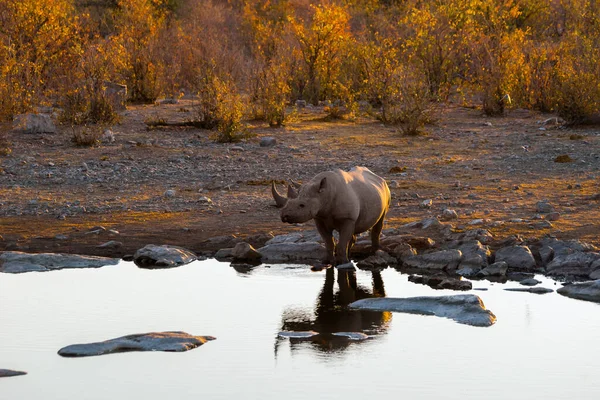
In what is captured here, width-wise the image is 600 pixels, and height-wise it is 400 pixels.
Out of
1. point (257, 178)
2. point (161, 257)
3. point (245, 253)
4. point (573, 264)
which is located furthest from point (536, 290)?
point (257, 178)

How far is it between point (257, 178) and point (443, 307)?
8052mm

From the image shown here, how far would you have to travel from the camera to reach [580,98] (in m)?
23.6

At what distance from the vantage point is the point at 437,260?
13.4m

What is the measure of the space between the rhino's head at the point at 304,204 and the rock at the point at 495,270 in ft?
7.17

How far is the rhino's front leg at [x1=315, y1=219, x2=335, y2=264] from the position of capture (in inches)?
520

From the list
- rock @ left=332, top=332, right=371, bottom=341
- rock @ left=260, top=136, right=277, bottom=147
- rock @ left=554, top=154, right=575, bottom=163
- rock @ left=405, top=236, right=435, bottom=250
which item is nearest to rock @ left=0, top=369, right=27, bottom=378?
rock @ left=332, top=332, right=371, bottom=341

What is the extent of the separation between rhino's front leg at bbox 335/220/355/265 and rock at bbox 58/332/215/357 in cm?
364

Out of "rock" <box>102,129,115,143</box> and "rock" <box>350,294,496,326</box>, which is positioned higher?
"rock" <box>102,129,115,143</box>

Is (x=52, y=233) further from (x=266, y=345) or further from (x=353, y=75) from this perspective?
(x=353, y=75)

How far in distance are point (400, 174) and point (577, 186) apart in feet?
10.1

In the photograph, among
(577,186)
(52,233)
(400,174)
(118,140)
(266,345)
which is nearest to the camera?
(266,345)

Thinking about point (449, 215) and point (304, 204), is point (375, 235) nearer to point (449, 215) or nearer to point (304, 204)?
point (304, 204)

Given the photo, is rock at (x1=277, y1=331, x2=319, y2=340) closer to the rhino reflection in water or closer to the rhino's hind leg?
the rhino reflection in water

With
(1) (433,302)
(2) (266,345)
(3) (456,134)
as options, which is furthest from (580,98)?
(2) (266,345)
